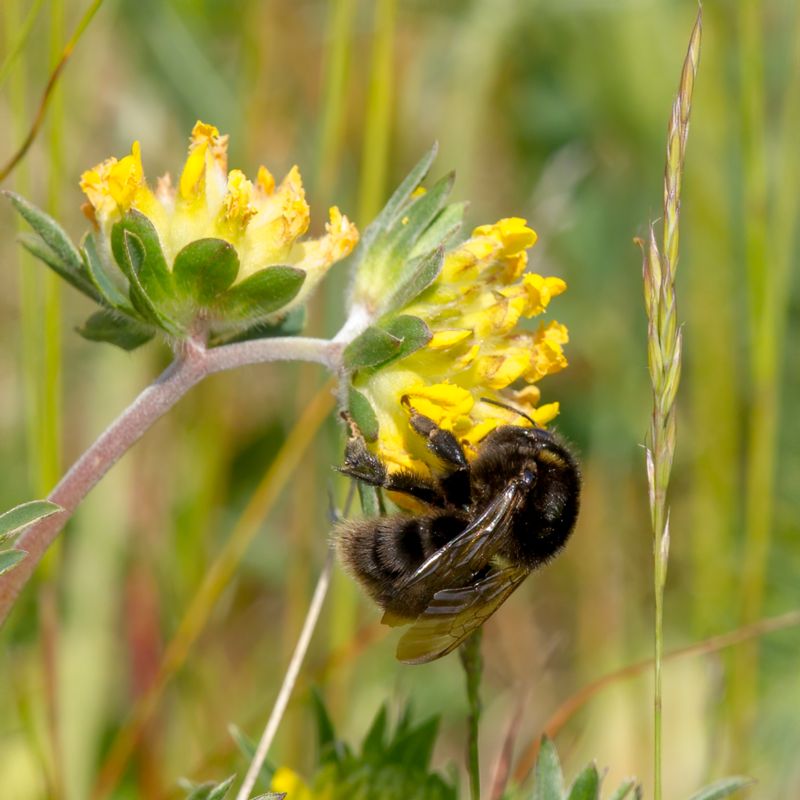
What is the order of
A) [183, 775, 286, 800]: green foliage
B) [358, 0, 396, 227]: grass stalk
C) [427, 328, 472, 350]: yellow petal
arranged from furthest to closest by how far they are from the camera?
[358, 0, 396, 227]: grass stalk
[427, 328, 472, 350]: yellow petal
[183, 775, 286, 800]: green foliage

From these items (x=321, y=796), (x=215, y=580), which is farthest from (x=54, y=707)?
(x=321, y=796)

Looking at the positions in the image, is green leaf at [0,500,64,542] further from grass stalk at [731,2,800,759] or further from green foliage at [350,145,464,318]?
grass stalk at [731,2,800,759]

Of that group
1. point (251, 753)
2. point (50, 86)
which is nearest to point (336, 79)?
point (50, 86)

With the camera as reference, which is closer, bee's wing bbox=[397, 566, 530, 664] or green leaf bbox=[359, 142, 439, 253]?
bee's wing bbox=[397, 566, 530, 664]

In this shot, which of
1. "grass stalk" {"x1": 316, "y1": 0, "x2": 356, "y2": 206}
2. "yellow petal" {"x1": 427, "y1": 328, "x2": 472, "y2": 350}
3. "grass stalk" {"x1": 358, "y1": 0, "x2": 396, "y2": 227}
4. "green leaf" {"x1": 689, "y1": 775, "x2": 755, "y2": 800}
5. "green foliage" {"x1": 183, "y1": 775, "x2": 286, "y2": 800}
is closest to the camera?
"green foliage" {"x1": 183, "y1": 775, "x2": 286, "y2": 800}

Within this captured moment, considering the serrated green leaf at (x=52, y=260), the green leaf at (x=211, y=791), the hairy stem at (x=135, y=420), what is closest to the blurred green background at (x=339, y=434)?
the serrated green leaf at (x=52, y=260)

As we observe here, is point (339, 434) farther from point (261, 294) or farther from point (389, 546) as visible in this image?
point (261, 294)

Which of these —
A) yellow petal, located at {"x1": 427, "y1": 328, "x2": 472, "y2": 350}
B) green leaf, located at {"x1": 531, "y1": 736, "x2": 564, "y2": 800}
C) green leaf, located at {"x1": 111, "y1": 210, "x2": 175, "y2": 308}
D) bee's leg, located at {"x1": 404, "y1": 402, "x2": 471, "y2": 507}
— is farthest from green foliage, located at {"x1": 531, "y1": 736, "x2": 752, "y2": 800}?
green leaf, located at {"x1": 111, "y1": 210, "x2": 175, "y2": 308}

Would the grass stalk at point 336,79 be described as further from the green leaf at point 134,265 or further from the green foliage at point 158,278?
the green leaf at point 134,265
